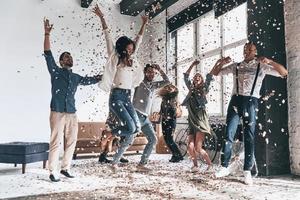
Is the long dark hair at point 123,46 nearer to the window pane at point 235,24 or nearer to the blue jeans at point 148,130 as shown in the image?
the blue jeans at point 148,130

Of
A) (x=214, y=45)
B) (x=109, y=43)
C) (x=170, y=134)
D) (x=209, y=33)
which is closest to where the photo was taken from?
(x=109, y=43)

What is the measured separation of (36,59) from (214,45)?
4.07 meters

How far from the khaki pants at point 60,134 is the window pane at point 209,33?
3692 mm

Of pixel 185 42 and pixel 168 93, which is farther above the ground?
pixel 185 42

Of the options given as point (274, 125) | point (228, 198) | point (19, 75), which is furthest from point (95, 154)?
point (228, 198)

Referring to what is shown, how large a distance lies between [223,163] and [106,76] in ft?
6.01

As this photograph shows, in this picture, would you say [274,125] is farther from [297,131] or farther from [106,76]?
[106,76]

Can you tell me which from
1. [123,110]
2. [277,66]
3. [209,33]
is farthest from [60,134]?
[209,33]

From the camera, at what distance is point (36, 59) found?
7504 millimetres

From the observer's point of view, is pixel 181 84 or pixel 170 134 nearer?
pixel 170 134

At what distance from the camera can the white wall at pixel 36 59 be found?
282 inches

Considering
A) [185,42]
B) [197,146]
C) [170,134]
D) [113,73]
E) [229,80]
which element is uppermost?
[185,42]

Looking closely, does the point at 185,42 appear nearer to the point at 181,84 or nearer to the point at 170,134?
the point at 181,84

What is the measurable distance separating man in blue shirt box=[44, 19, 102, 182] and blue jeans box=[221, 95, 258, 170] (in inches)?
69.4
